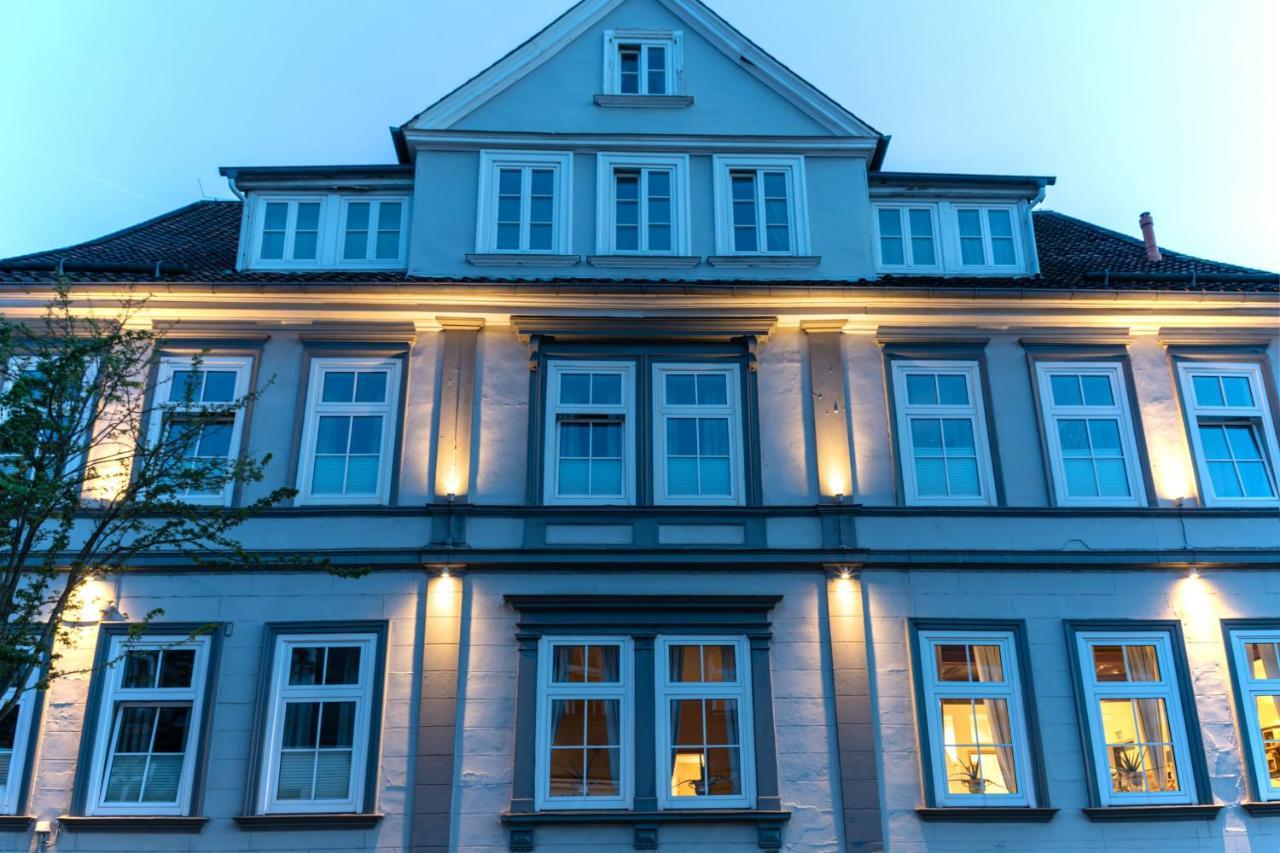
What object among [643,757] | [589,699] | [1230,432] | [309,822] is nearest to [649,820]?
[643,757]

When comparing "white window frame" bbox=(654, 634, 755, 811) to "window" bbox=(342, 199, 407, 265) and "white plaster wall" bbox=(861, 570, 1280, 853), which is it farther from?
"window" bbox=(342, 199, 407, 265)

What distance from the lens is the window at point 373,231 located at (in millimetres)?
15914

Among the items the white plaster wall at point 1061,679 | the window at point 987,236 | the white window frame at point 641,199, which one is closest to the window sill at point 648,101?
the white window frame at point 641,199

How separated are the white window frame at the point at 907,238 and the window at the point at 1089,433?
229cm

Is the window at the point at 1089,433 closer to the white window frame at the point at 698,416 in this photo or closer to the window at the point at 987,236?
the window at the point at 987,236

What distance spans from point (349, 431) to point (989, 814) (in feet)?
28.3

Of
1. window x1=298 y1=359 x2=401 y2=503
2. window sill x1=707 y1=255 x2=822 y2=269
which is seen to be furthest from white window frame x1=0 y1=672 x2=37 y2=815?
window sill x1=707 y1=255 x2=822 y2=269

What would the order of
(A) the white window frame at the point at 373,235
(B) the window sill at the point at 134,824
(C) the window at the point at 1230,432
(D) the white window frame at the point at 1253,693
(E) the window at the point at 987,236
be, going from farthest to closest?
(E) the window at the point at 987,236 < (A) the white window frame at the point at 373,235 < (C) the window at the point at 1230,432 < (D) the white window frame at the point at 1253,693 < (B) the window sill at the point at 134,824

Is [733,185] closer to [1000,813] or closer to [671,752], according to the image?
[671,752]

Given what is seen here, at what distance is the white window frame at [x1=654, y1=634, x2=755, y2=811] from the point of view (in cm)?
1265

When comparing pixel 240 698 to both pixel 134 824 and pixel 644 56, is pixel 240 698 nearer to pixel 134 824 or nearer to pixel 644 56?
pixel 134 824

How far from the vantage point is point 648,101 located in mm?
16469

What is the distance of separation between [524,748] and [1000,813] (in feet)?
17.2

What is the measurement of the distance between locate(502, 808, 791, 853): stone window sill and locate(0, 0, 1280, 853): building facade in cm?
7
